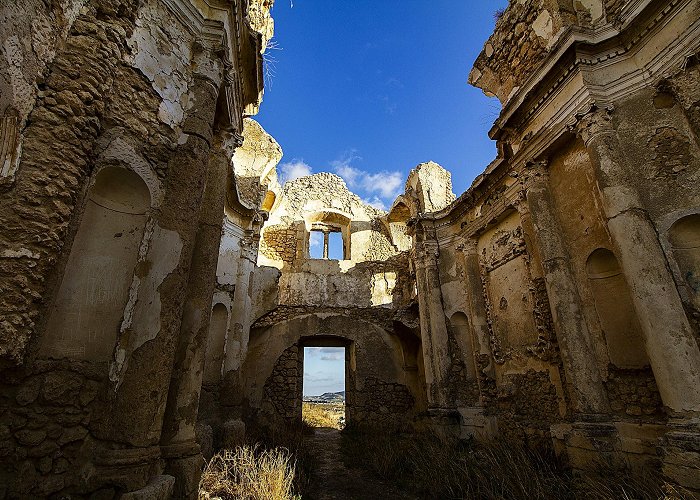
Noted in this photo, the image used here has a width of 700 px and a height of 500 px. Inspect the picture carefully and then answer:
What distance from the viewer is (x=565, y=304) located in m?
5.46

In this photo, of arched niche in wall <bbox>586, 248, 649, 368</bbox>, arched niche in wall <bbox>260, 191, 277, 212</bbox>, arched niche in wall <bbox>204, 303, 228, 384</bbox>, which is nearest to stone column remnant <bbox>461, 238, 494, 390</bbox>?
arched niche in wall <bbox>586, 248, 649, 368</bbox>

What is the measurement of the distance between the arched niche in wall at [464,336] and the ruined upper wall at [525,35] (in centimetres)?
515

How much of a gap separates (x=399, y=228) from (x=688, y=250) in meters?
13.5

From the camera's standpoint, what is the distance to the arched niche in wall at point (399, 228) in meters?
16.7

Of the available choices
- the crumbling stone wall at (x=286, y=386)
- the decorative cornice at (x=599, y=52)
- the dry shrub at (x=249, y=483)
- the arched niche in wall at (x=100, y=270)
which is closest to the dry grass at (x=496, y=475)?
the dry shrub at (x=249, y=483)

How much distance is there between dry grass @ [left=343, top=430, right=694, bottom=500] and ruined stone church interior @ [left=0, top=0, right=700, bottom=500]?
21cm

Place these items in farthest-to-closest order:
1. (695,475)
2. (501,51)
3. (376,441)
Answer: (376,441)
(501,51)
(695,475)

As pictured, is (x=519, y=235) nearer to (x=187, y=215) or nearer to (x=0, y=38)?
(x=187, y=215)

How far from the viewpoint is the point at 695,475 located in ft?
11.0

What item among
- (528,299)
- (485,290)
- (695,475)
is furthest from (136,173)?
(485,290)

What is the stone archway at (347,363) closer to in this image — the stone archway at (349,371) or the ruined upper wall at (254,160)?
the stone archway at (349,371)

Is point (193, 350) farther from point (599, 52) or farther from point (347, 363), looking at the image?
point (347, 363)

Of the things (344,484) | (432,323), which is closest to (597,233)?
(432,323)

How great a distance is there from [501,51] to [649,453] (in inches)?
293
